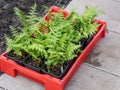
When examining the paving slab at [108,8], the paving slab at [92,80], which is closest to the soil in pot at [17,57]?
the paving slab at [92,80]

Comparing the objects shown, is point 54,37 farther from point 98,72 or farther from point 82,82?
point 98,72

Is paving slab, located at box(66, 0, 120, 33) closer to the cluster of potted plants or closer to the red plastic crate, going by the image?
the red plastic crate

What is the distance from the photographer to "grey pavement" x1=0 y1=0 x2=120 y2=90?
368cm

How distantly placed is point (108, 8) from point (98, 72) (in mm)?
1414

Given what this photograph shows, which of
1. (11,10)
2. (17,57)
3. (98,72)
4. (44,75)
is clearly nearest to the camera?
(44,75)

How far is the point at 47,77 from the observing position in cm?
345

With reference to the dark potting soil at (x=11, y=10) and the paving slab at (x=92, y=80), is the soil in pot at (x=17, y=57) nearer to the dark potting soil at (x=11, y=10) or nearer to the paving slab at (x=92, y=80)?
the dark potting soil at (x=11, y=10)

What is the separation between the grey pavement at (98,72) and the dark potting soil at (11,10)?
606mm

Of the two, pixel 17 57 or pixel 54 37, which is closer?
pixel 54 37

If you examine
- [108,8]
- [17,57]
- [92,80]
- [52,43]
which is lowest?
[92,80]

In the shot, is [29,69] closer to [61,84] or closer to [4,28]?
[61,84]

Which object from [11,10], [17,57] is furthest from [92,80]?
[11,10]

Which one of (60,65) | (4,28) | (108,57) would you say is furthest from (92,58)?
(4,28)

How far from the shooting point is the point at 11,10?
15.4 feet
